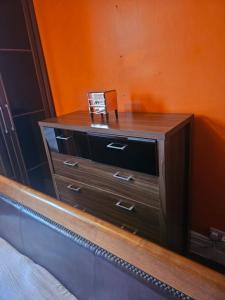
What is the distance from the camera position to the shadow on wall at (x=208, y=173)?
1222mm

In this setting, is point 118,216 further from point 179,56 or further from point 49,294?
point 179,56

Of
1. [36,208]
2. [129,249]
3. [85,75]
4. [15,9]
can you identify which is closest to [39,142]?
[85,75]

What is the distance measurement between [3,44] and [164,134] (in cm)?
154

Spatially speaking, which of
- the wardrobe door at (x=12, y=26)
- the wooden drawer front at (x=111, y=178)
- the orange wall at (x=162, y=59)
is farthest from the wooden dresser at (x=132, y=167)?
the wardrobe door at (x=12, y=26)

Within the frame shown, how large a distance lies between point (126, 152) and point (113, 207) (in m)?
0.42

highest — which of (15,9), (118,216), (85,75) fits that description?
(15,9)

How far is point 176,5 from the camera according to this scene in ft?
3.60

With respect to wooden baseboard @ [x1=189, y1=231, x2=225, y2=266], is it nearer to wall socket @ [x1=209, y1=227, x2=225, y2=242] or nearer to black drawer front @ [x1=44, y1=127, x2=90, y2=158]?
wall socket @ [x1=209, y1=227, x2=225, y2=242]

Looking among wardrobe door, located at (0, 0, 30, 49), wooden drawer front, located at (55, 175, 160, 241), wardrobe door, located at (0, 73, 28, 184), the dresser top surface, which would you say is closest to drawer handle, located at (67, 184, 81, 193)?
wooden drawer front, located at (55, 175, 160, 241)

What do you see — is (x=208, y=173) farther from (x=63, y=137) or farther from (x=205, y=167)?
(x=63, y=137)

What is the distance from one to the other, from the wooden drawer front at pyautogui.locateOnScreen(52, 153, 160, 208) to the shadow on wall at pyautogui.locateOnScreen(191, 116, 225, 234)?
0.43 metres

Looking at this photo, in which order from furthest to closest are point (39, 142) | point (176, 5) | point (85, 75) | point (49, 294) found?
point (39, 142) < point (85, 75) < point (176, 5) < point (49, 294)

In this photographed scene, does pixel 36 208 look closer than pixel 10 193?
Yes

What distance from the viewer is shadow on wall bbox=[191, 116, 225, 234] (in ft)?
4.01
